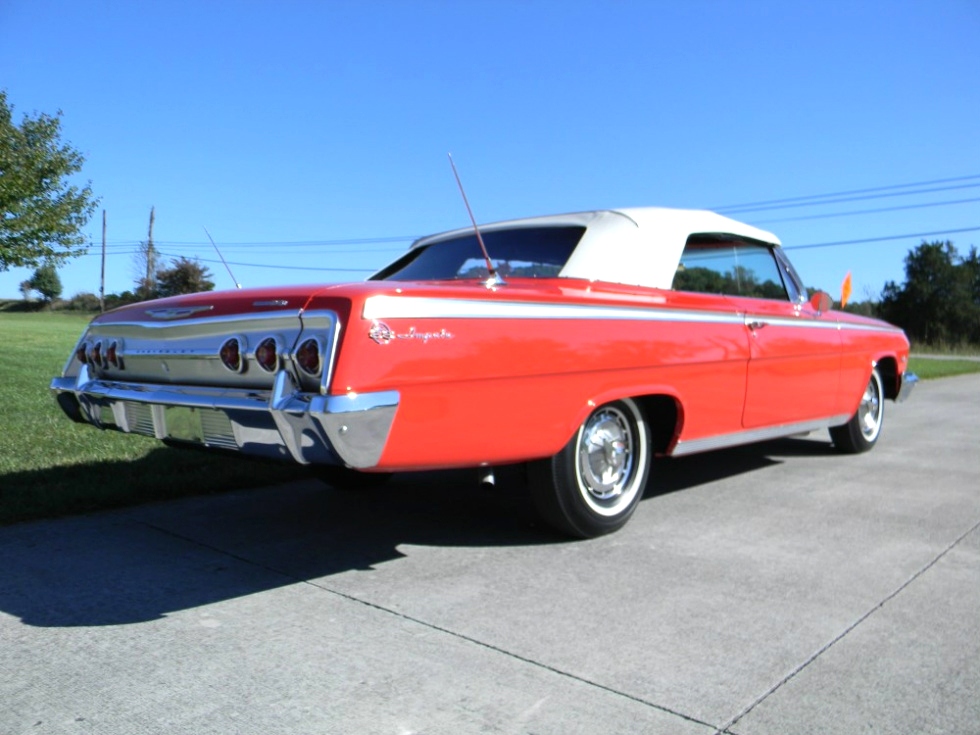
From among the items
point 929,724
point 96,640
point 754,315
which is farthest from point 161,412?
point 754,315

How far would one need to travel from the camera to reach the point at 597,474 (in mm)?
4273

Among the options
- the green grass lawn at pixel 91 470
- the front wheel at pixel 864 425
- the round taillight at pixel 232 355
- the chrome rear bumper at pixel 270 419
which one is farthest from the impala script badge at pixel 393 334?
the front wheel at pixel 864 425

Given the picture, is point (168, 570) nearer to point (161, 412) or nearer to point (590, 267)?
point (161, 412)

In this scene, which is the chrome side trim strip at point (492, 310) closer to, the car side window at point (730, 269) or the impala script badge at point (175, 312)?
the car side window at point (730, 269)

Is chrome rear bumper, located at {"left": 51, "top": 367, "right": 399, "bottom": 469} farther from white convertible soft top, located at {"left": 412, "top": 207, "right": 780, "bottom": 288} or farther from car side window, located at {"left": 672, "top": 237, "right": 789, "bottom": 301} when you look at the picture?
car side window, located at {"left": 672, "top": 237, "right": 789, "bottom": 301}

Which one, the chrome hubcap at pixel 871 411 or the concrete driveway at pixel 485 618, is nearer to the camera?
the concrete driveway at pixel 485 618

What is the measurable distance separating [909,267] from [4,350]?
4824 centimetres

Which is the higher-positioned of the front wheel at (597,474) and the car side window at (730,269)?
the car side window at (730,269)

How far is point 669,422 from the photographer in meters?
4.63

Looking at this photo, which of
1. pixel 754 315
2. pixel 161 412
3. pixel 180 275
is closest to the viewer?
pixel 161 412

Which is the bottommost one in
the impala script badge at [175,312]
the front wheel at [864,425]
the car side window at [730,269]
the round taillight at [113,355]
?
the front wheel at [864,425]

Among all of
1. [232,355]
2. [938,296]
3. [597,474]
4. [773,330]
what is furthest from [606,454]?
[938,296]

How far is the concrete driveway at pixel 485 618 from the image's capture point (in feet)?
8.22

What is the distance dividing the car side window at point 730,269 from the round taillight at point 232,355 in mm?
2438
